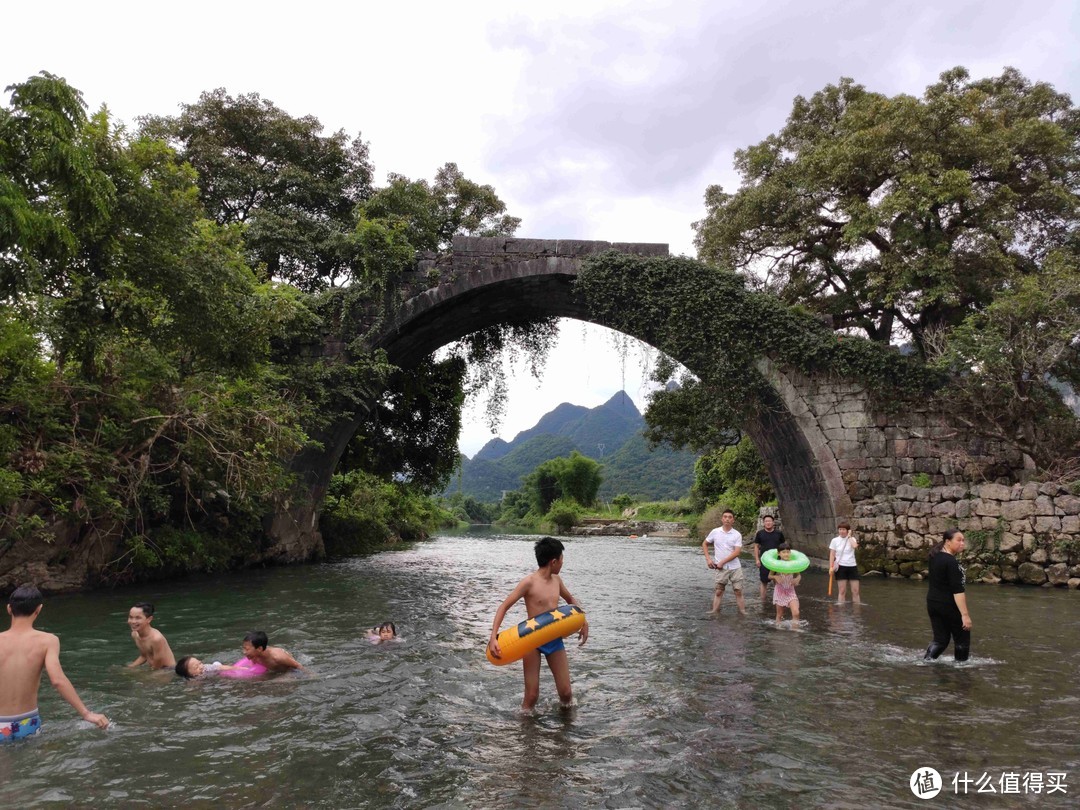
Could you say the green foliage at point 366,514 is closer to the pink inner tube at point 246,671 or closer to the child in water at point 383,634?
the child in water at point 383,634

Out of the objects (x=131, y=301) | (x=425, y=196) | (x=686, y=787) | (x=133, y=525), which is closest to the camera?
(x=686, y=787)

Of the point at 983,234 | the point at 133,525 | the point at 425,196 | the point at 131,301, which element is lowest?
the point at 133,525

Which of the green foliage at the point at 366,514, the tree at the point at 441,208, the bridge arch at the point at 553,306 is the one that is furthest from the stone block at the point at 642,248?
the green foliage at the point at 366,514

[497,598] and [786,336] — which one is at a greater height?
[786,336]

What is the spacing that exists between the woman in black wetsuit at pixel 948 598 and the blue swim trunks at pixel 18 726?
6.81 m

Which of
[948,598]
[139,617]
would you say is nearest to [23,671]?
[139,617]

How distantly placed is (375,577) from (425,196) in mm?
9460

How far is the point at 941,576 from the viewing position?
6.24 m

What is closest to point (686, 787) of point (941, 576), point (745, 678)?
A: point (745, 678)

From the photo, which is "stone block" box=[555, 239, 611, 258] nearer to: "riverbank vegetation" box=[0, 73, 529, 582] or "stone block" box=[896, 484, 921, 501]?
"riverbank vegetation" box=[0, 73, 529, 582]

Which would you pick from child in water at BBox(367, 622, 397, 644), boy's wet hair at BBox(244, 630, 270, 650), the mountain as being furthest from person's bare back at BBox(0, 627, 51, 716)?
the mountain

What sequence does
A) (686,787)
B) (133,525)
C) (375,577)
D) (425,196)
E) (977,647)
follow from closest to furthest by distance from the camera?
(686,787), (977,647), (133,525), (375,577), (425,196)

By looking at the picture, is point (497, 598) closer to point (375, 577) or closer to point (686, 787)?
point (375, 577)

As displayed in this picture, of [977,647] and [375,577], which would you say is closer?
[977,647]
